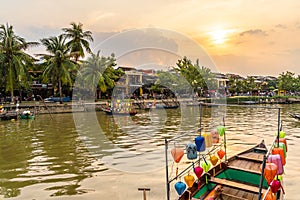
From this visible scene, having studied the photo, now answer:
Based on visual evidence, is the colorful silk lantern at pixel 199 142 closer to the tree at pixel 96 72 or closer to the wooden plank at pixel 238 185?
the wooden plank at pixel 238 185

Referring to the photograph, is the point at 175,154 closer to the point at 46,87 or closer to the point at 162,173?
the point at 162,173

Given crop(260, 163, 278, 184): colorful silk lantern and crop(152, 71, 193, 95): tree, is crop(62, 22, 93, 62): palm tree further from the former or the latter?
crop(260, 163, 278, 184): colorful silk lantern

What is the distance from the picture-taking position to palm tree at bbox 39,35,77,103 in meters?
30.9

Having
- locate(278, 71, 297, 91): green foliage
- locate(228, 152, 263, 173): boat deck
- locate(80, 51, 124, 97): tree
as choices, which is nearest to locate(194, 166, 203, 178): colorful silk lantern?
locate(228, 152, 263, 173): boat deck

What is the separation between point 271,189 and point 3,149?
12.4m

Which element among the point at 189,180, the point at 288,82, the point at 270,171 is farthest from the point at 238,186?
the point at 288,82

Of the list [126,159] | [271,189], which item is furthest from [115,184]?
[271,189]

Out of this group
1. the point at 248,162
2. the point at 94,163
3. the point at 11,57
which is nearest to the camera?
the point at 248,162

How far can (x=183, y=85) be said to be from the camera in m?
44.4

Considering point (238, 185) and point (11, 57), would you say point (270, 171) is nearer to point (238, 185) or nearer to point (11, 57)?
point (238, 185)

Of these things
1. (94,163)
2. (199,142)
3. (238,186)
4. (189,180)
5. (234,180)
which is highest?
(199,142)

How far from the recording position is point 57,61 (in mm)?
31062

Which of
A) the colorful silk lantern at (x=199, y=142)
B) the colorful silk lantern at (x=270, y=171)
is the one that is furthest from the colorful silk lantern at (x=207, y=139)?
the colorful silk lantern at (x=270, y=171)

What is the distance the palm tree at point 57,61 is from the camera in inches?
1217
